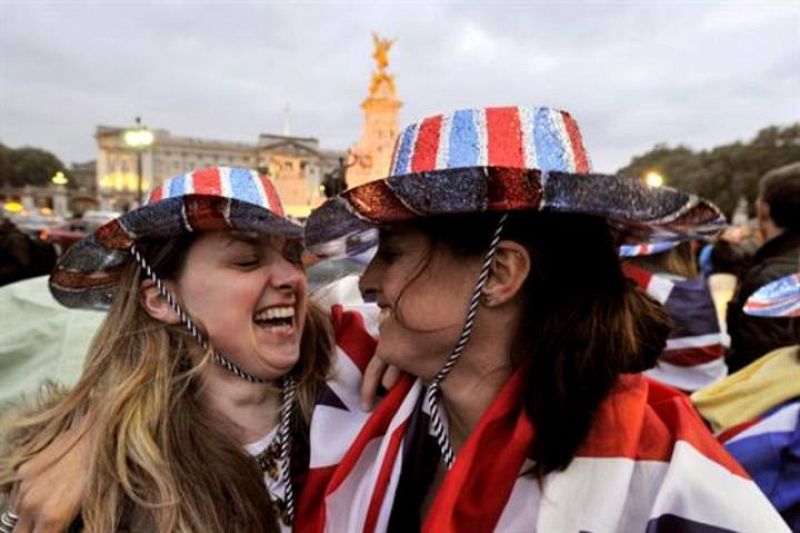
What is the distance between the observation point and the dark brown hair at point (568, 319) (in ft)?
4.69

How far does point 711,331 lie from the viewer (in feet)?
12.3

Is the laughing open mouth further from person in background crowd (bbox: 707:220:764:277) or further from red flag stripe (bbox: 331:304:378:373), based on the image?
person in background crowd (bbox: 707:220:764:277)

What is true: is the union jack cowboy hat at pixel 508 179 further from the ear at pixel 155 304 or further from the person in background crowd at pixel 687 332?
the person in background crowd at pixel 687 332

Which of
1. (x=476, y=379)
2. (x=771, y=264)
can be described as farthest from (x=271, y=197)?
(x=771, y=264)

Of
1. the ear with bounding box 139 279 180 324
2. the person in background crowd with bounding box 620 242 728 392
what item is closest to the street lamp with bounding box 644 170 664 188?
the person in background crowd with bounding box 620 242 728 392

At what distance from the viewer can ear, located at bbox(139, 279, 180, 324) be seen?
2.01 meters

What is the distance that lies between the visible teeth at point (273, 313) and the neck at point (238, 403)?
0.20m

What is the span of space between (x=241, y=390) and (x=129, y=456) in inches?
15.5

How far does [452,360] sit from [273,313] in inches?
27.2

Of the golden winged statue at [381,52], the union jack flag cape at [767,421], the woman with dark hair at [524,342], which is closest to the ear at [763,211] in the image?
the union jack flag cape at [767,421]

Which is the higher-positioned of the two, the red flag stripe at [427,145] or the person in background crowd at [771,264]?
the red flag stripe at [427,145]

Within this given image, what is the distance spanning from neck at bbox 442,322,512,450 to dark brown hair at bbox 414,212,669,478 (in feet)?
0.16

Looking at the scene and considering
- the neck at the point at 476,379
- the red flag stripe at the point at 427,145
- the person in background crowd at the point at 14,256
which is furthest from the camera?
the person in background crowd at the point at 14,256

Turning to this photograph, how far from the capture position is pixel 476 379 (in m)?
1.66
